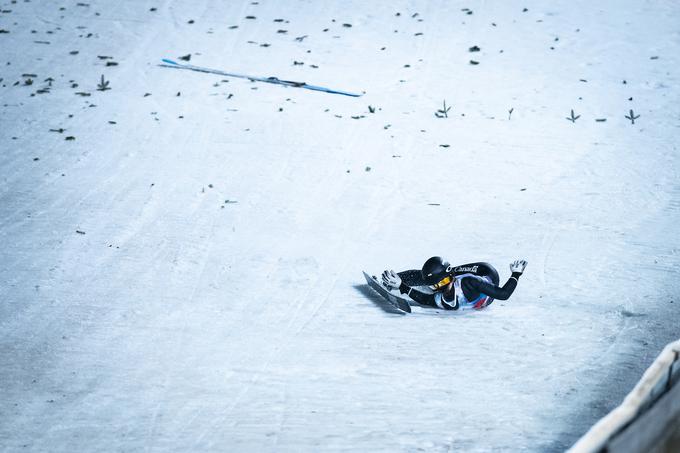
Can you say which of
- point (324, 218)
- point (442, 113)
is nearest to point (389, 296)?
point (324, 218)

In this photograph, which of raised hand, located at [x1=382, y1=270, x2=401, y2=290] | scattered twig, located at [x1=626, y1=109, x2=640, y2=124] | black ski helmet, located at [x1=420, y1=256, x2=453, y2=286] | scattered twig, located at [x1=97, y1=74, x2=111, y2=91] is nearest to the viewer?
black ski helmet, located at [x1=420, y1=256, x2=453, y2=286]

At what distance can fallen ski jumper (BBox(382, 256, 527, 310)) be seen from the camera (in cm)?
655

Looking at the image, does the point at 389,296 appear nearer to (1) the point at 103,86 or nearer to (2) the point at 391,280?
(2) the point at 391,280

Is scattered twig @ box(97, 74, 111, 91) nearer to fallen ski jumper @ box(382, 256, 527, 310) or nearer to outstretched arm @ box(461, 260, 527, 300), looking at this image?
fallen ski jumper @ box(382, 256, 527, 310)

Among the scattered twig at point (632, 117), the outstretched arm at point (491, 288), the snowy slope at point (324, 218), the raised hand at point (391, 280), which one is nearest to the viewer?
the snowy slope at point (324, 218)

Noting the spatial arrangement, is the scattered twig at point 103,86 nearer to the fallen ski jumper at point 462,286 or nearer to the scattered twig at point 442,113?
the scattered twig at point 442,113

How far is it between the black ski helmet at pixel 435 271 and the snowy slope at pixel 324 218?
30 cm

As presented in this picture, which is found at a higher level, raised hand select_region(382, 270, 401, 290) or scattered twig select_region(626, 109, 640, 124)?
scattered twig select_region(626, 109, 640, 124)

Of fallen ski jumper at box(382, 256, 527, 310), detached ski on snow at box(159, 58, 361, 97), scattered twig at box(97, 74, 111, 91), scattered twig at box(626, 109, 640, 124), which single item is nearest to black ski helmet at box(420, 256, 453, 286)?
fallen ski jumper at box(382, 256, 527, 310)

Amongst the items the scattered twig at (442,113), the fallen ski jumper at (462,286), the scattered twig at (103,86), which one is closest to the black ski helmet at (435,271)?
the fallen ski jumper at (462,286)

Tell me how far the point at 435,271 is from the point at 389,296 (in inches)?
18.4

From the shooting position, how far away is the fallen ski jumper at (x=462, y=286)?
6.55 meters

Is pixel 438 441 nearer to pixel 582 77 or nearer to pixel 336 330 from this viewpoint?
pixel 336 330

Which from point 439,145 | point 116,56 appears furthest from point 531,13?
point 116,56
